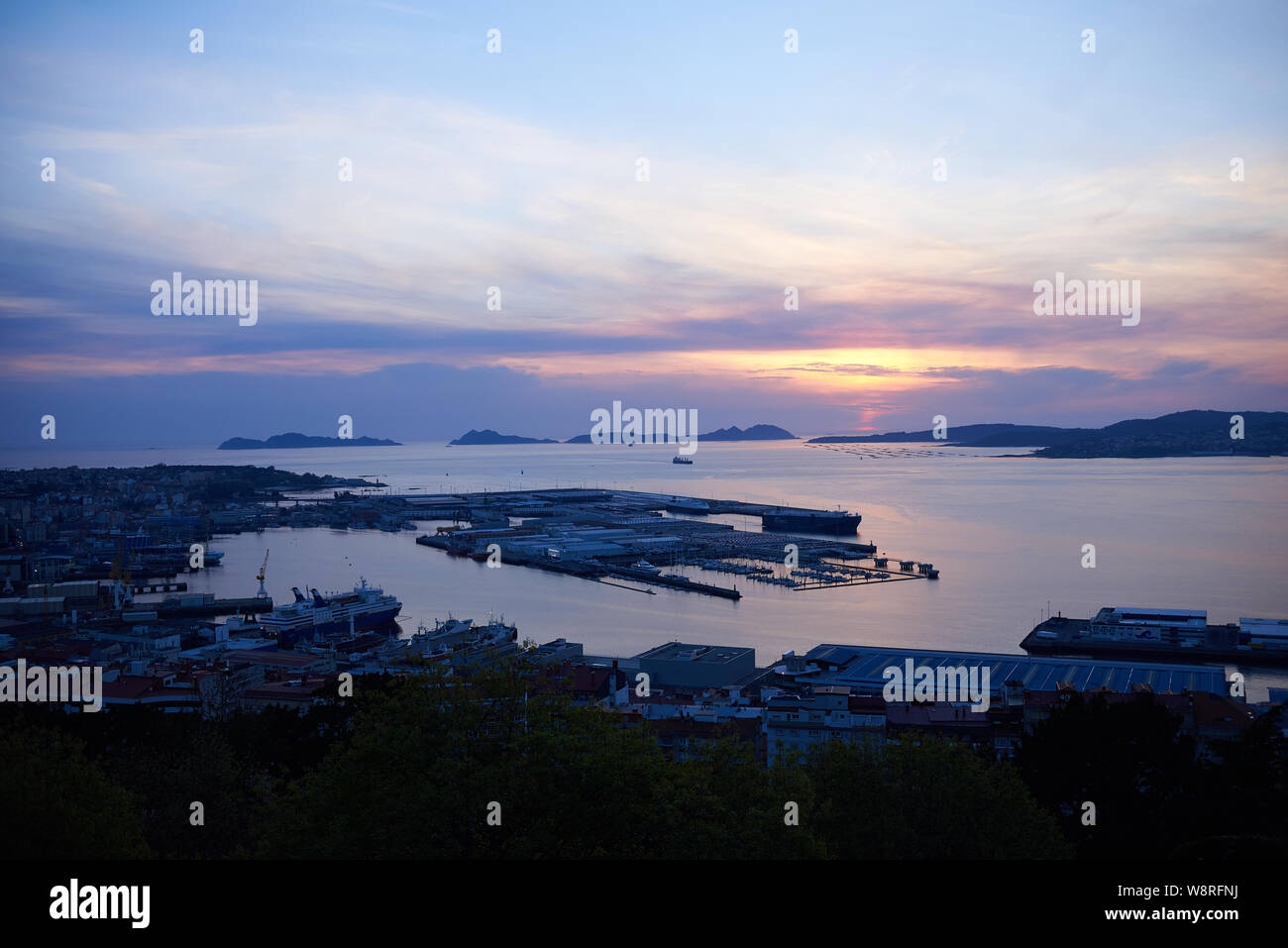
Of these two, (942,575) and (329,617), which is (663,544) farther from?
(329,617)

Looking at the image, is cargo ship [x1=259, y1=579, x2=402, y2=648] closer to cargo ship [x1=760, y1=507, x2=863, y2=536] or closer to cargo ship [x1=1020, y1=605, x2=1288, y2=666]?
cargo ship [x1=1020, y1=605, x2=1288, y2=666]

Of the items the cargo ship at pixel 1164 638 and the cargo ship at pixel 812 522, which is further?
the cargo ship at pixel 812 522

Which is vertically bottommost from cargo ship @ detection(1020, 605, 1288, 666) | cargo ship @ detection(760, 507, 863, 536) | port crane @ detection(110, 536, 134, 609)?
cargo ship @ detection(1020, 605, 1288, 666)

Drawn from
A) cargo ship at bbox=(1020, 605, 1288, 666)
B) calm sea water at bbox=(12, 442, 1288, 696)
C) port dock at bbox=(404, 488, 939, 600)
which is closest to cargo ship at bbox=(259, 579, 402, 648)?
calm sea water at bbox=(12, 442, 1288, 696)

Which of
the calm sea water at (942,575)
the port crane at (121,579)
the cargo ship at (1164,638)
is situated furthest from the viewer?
the port crane at (121,579)

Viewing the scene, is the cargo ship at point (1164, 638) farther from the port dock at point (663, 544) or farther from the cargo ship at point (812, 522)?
the cargo ship at point (812, 522)

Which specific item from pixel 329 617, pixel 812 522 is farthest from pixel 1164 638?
pixel 812 522

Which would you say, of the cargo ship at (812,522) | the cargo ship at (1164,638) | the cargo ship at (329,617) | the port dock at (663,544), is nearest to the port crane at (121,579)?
the cargo ship at (329,617)
